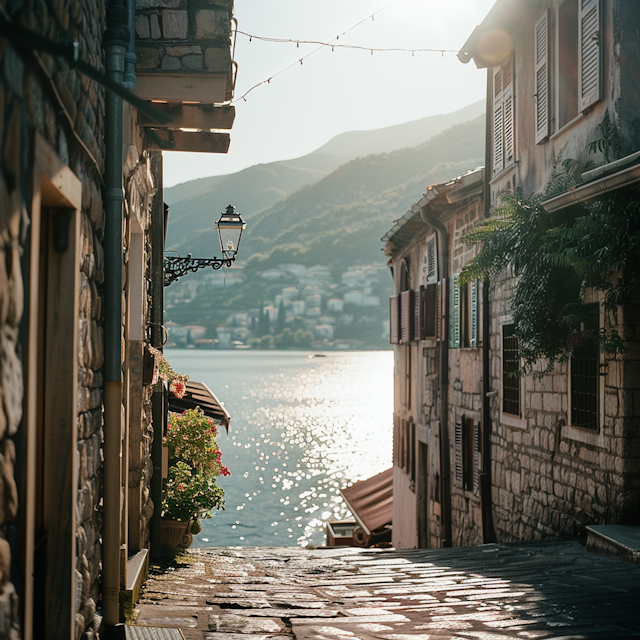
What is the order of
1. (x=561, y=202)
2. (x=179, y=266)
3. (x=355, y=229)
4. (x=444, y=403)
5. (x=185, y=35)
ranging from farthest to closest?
1. (x=355, y=229)
2. (x=444, y=403)
3. (x=179, y=266)
4. (x=561, y=202)
5. (x=185, y=35)

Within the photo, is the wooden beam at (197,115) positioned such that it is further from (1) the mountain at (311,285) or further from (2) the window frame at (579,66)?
(1) the mountain at (311,285)

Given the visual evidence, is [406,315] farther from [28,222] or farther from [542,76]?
[28,222]

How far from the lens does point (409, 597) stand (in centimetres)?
560

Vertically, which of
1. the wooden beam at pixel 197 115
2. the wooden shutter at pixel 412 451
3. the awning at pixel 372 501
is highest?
the wooden beam at pixel 197 115

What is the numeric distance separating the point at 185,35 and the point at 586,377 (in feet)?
15.9

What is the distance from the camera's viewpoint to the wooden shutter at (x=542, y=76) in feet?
28.0

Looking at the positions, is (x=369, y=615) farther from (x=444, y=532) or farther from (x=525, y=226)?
(x=444, y=532)

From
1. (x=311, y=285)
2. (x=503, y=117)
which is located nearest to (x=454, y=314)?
(x=503, y=117)

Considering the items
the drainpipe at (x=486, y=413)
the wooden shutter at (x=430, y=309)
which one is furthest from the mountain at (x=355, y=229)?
the drainpipe at (x=486, y=413)

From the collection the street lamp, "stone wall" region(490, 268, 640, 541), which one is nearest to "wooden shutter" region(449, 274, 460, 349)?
"stone wall" region(490, 268, 640, 541)

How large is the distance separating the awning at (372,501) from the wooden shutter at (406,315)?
3.84 metres

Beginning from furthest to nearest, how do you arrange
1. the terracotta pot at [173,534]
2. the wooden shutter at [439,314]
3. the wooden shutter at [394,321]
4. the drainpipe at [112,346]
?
the wooden shutter at [394,321]
the wooden shutter at [439,314]
the terracotta pot at [173,534]
the drainpipe at [112,346]

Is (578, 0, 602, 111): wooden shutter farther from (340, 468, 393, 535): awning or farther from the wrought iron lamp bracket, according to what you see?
(340, 468, 393, 535): awning

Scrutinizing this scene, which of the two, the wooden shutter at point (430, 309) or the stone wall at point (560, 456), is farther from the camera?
the wooden shutter at point (430, 309)
